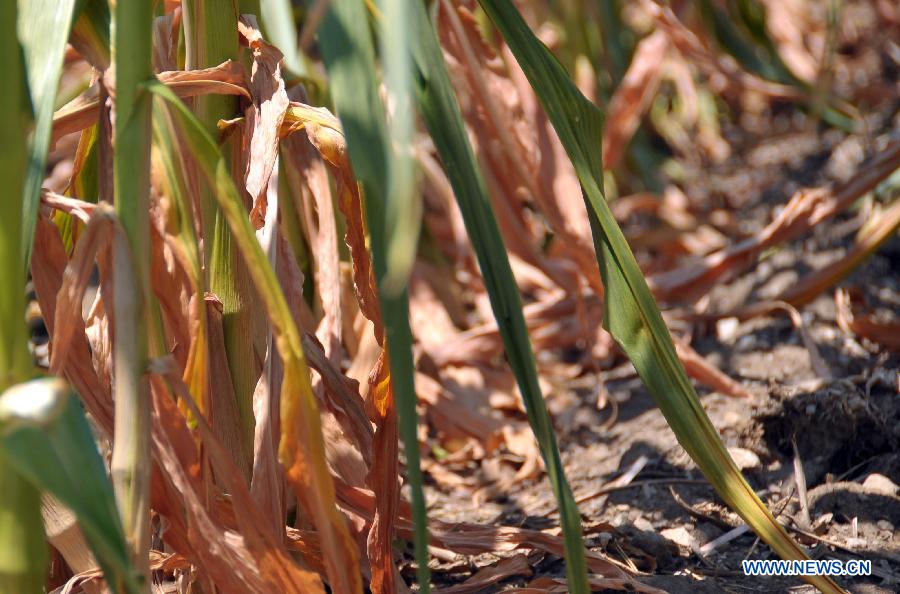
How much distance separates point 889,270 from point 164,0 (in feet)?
3.44

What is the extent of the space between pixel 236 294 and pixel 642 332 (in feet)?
0.90

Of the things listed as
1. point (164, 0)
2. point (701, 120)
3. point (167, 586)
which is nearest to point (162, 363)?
point (167, 586)

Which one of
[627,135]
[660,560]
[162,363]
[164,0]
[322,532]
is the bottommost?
[660,560]

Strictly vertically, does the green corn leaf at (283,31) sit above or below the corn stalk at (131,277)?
above

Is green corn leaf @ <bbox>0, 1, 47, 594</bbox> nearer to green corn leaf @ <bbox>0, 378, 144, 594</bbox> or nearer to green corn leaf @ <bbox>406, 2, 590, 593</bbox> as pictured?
green corn leaf @ <bbox>0, 378, 144, 594</bbox>

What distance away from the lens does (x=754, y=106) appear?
235 cm

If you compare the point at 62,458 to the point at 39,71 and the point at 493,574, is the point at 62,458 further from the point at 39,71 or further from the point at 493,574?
the point at 493,574

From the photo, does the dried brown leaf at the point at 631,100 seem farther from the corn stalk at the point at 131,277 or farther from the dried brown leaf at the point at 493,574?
the corn stalk at the point at 131,277

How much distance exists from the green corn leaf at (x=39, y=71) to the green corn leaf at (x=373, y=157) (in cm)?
17

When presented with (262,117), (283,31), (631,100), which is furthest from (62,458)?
(631,100)

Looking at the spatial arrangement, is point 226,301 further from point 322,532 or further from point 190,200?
point 322,532

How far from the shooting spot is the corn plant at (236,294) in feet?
1.43

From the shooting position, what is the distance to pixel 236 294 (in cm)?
67

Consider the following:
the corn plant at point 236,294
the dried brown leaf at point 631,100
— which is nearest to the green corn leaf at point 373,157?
the corn plant at point 236,294
